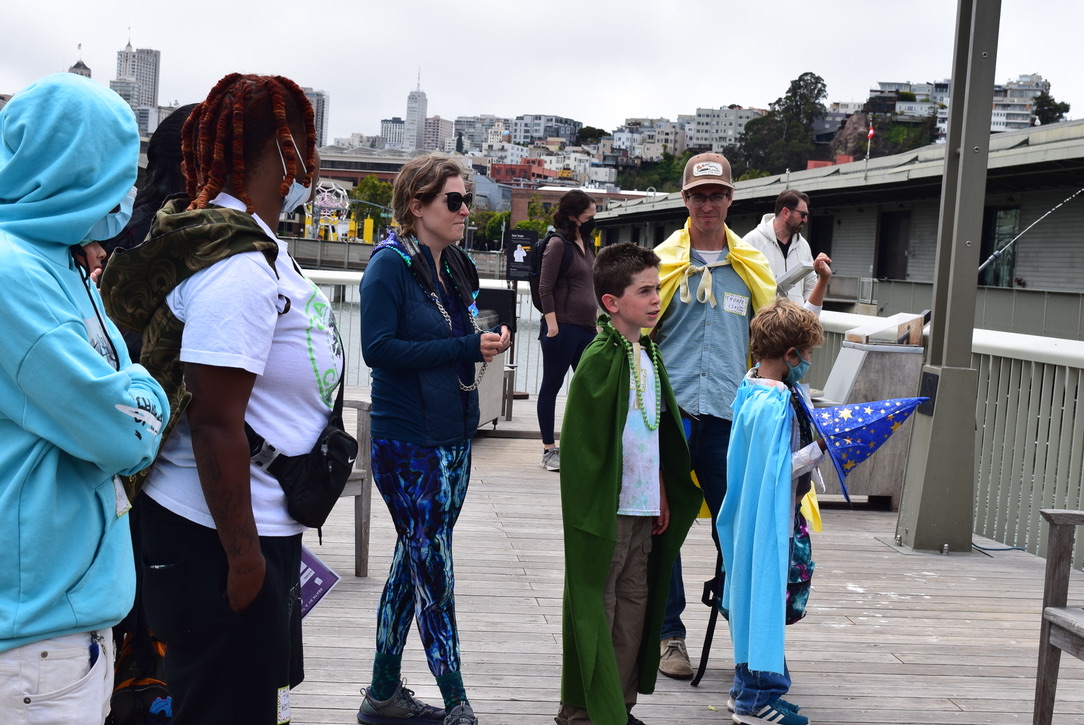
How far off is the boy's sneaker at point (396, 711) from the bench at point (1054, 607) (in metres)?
2.05

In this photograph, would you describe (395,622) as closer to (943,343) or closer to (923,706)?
(923,706)

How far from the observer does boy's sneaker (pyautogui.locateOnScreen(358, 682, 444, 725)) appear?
379 cm

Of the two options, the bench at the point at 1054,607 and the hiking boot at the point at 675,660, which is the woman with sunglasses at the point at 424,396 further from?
the bench at the point at 1054,607

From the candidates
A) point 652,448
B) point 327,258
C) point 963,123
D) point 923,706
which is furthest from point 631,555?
point 327,258

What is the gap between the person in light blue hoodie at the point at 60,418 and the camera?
1.85 metres

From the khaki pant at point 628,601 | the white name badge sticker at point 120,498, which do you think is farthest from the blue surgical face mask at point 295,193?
the khaki pant at point 628,601

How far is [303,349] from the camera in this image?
2355mm

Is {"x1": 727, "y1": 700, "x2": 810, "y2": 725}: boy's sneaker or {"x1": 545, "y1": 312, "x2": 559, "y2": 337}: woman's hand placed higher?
{"x1": 545, "y1": 312, "x2": 559, "y2": 337}: woman's hand

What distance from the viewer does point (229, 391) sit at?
2.18 metres

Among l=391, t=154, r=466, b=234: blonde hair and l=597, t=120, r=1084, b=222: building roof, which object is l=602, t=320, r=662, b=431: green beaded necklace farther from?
l=597, t=120, r=1084, b=222: building roof

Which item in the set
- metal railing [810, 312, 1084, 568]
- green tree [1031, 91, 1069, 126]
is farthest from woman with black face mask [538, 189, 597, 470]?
green tree [1031, 91, 1069, 126]

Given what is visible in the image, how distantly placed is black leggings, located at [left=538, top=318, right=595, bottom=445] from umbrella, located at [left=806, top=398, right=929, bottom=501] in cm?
452

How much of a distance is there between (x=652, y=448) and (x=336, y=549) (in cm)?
297

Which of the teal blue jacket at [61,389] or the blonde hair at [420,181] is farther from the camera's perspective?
the blonde hair at [420,181]
